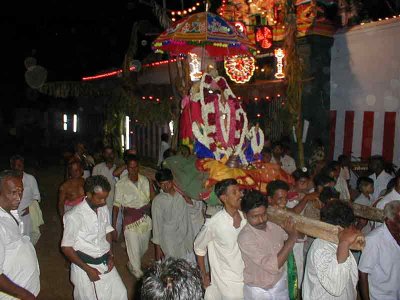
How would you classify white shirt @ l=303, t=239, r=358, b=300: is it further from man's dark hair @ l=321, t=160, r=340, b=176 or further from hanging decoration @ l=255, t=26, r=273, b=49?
hanging decoration @ l=255, t=26, r=273, b=49

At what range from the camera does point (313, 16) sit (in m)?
12.2

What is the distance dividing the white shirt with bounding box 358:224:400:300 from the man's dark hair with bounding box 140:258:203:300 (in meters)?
2.21

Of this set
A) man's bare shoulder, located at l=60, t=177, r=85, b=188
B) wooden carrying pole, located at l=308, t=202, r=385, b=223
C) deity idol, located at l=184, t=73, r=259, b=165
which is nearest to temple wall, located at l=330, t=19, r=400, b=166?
deity idol, located at l=184, t=73, r=259, b=165


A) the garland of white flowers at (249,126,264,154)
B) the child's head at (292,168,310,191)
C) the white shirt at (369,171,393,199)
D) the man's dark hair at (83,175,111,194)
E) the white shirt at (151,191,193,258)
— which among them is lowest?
the white shirt at (151,191,193,258)

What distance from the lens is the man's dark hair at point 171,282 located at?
2.16m

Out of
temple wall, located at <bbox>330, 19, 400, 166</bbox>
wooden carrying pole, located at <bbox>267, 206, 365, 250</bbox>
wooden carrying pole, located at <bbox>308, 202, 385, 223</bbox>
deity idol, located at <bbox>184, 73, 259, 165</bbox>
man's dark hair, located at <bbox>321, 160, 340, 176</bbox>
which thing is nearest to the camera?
wooden carrying pole, located at <bbox>267, 206, 365, 250</bbox>

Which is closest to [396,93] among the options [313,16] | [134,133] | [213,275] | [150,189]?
[313,16]

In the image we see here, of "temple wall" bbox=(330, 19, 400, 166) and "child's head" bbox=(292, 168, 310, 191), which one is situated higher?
"temple wall" bbox=(330, 19, 400, 166)

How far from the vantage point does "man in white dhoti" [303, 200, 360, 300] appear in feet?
11.4

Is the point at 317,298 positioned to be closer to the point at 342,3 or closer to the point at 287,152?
the point at 287,152

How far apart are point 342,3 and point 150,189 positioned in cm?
924

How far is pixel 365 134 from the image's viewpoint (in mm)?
11617

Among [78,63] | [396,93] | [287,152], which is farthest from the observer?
[78,63]

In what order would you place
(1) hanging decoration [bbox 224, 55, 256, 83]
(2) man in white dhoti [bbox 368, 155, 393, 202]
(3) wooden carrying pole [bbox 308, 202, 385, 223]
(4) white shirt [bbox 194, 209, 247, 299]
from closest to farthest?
(4) white shirt [bbox 194, 209, 247, 299], (3) wooden carrying pole [bbox 308, 202, 385, 223], (2) man in white dhoti [bbox 368, 155, 393, 202], (1) hanging decoration [bbox 224, 55, 256, 83]
